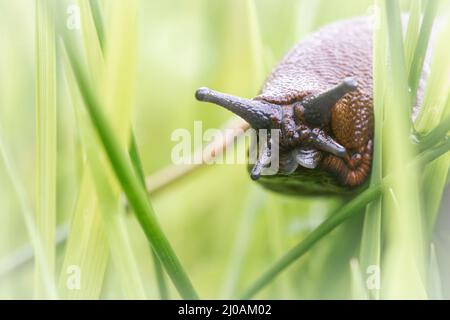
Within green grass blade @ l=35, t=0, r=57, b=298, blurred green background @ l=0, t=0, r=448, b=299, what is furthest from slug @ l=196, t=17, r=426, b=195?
green grass blade @ l=35, t=0, r=57, b=298

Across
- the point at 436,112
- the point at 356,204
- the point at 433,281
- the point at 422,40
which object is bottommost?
the point at 433,281

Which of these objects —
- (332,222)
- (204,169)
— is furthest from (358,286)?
(204,169)

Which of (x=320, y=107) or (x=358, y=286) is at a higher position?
(x=320, y=107)

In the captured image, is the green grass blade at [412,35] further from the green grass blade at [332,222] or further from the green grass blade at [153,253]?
the green grass blade at [153,253]

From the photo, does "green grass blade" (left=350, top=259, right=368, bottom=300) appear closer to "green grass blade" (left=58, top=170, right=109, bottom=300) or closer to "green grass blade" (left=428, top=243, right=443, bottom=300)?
"green grass blade" (left=428, top=243, right=443, bottom=300)

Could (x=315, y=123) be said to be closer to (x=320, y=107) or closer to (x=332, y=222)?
(x=320, y=107)

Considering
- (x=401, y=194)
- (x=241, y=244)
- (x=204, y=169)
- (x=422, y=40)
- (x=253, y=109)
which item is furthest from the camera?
(x=204, y=169)
